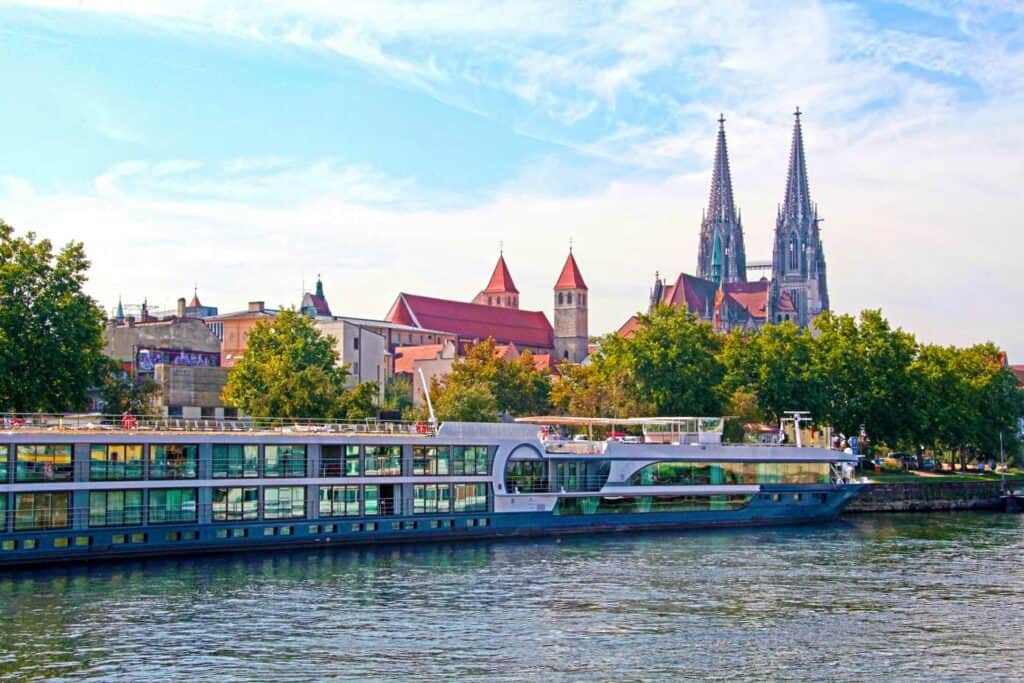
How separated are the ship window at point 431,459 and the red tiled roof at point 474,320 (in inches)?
4663

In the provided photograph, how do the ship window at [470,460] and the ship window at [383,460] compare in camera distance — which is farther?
the ship window at [470,460]

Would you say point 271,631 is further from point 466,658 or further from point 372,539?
point 372,539

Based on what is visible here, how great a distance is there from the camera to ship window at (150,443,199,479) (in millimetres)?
46219

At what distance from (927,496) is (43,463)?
54403 mm

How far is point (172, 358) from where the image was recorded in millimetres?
102562

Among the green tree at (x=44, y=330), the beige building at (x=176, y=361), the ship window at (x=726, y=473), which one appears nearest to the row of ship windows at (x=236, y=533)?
the ship window at (x=726, y=473)

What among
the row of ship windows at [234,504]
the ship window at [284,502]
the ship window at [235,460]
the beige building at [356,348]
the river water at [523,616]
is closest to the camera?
the river water at [523,616]

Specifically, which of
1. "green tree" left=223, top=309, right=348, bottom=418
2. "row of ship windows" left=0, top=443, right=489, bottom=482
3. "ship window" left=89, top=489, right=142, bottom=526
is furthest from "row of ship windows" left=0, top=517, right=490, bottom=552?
"green tree" left=223, top=309, right=348, bottom=418

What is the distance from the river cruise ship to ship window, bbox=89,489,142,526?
5 centimetres

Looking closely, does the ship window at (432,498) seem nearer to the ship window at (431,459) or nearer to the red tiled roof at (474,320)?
the ship window at (431,459)

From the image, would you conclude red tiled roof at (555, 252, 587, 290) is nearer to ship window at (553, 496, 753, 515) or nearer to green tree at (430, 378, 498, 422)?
green tree at (430, 378, 498, 422)

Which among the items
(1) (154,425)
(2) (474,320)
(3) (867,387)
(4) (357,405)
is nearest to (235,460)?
(1) (154,425)

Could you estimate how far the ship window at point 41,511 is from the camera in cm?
4262

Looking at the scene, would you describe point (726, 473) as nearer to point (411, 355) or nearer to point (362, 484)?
point (362, 484)
